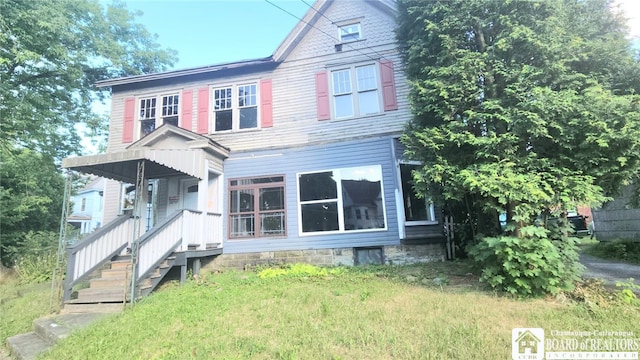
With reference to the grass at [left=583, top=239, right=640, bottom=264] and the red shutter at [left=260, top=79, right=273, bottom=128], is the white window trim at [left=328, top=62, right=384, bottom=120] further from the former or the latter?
the grass at [left=583, top=239, right=640, bottom=264]

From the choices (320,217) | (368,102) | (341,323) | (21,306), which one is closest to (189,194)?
(320,217)

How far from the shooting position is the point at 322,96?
9742 millimetres

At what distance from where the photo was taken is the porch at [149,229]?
6.12 meters

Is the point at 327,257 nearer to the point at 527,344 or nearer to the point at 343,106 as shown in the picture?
the point at 343,106

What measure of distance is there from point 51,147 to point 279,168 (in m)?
12.7

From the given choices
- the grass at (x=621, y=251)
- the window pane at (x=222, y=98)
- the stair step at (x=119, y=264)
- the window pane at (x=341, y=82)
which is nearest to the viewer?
the stair step at (x=119, y=264)

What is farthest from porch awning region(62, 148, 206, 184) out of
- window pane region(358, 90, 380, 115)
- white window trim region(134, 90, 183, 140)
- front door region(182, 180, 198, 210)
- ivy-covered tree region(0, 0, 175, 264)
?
ivy-covered tree region(0, 0, 175, 264)

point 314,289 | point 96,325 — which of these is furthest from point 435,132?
point 96,325

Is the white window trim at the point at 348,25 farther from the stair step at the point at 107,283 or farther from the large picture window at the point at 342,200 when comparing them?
the stair step at the point at 107,283

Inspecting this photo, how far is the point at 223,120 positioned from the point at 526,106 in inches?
337

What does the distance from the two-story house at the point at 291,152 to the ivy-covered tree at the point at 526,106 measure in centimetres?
257

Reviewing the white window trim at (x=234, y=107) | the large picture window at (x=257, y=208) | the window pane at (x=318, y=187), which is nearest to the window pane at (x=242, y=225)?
the large picture window at (x=257, y=208)

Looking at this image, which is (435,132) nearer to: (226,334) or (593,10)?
(593,10)

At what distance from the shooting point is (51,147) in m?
14.7
